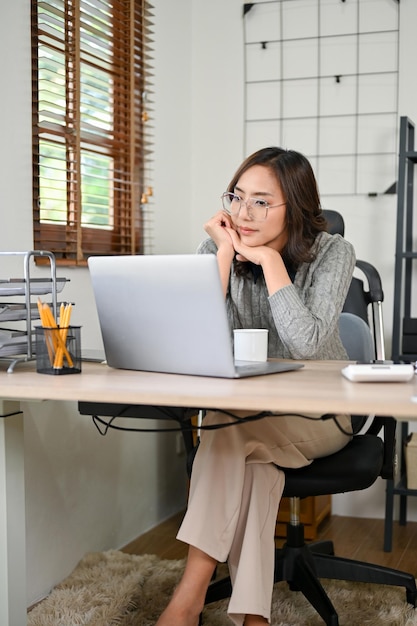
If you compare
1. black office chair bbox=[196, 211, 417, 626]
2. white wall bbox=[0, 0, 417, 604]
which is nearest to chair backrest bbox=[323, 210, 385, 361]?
black office chair bbox=[196, 211, 417, 626]

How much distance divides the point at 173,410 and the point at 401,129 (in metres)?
1.73

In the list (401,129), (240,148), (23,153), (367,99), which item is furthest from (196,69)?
(23,153)

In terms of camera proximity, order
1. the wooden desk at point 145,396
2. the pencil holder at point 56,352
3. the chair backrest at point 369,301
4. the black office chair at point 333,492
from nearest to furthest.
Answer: the wooden desk at point 145,396, the pencil holder at point 56,352, the black office chair at point 333,492, the chair backrest at point 369,301

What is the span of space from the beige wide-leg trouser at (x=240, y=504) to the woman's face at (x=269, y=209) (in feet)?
1.56

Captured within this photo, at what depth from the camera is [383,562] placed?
273cm

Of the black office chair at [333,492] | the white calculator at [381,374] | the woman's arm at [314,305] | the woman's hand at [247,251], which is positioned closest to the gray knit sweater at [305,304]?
the woman's arm at [314,305]

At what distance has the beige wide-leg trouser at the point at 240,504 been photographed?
1.74 meters

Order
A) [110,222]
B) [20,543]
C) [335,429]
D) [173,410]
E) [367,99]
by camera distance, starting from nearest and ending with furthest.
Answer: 1. [173,410]
2. [20,543]
3. [335,429]
4. [110,222]
5. [367,99]

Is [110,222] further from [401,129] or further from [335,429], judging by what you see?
[335,429]

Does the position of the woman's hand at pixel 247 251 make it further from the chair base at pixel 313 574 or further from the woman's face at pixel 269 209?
the chair base at pixel 313 574

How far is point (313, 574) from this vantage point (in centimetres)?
216

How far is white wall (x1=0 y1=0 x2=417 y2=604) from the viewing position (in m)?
2.27

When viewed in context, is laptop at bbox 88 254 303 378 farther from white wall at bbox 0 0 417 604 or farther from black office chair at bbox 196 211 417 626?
white wall at bbox 0 0 417 604

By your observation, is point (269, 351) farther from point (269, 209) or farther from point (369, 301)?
point (369, 301)
